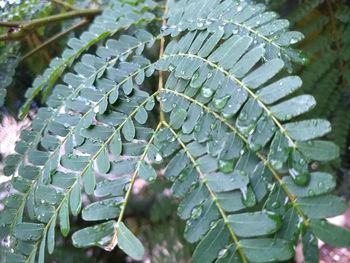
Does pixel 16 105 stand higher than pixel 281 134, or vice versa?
pixel 281 134

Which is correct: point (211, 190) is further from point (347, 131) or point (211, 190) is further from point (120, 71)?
point (347, 131)

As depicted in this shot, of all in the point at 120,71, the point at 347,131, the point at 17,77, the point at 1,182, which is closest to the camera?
the point at 120,71

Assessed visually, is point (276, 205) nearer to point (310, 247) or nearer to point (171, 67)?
point (310, 247)

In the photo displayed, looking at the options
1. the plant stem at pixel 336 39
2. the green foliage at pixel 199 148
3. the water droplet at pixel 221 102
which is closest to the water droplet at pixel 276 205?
the green foliage at pixel 199 148

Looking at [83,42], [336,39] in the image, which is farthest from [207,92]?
[336,39]

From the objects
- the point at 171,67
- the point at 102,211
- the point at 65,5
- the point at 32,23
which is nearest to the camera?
the point at 102,211

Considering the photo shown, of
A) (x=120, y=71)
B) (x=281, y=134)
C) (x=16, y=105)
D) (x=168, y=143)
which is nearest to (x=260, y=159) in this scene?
(x=281, y=134)

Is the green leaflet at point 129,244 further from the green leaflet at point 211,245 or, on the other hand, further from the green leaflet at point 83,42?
the green leaflet at point 83,42

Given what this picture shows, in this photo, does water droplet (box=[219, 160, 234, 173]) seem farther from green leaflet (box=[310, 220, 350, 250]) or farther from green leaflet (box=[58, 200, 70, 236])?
green leaflet (box=[58, 200, 70, 236])
